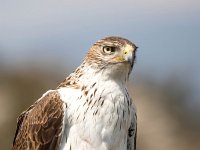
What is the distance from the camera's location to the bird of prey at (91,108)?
1312cm

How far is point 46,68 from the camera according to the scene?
30531mm

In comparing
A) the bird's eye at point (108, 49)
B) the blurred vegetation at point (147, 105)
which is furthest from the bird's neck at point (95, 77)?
the blurred vegetation at point (147, 105)

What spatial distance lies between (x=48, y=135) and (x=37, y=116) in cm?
29

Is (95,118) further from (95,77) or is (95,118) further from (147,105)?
(147,105)

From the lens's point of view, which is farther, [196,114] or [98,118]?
[196,114]

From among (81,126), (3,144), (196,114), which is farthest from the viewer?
(196,114)

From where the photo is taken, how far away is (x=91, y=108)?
43.0 ft

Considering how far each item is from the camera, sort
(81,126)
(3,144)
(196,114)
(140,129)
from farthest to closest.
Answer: (196,114) → (140,129) → (3,144) → (81,126)

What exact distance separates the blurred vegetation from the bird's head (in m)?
11.7

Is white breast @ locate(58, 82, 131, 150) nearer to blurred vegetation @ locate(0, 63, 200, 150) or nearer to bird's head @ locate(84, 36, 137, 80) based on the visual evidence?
bird's head @ locate(84, 36, 137, 80)

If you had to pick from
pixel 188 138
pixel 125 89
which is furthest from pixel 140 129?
pixel 125 89

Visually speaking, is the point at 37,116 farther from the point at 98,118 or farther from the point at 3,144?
the point at 3,144

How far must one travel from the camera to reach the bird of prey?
13.1 metres

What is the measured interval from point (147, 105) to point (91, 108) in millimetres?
16061
